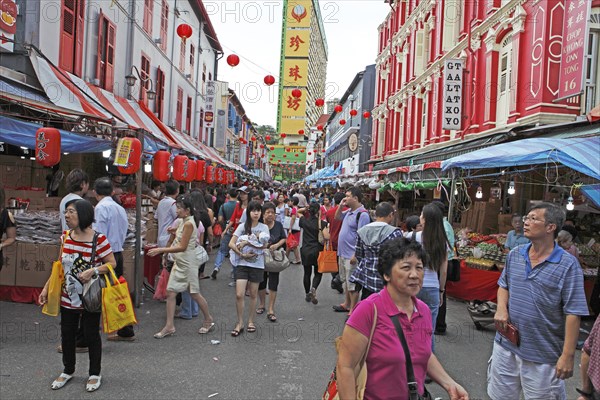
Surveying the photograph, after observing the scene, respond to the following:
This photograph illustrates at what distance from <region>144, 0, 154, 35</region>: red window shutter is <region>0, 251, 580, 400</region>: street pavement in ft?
44.1

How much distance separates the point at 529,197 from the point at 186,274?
31.6 feet

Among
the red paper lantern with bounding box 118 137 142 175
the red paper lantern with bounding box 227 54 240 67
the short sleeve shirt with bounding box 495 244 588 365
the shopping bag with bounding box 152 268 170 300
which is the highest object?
the red paper lantern with bounding box 227 54 240 67

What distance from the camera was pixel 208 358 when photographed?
16.7ft

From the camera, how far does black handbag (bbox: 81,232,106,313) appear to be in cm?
406

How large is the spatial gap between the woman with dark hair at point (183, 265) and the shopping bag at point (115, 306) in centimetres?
135

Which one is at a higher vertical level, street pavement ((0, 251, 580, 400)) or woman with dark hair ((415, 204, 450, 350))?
woman with dark hair ((415, 204, 450, 350))

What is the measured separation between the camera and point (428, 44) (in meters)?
20.1

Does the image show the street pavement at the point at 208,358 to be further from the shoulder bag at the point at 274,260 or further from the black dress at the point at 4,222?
the black dress at the point at 4,222

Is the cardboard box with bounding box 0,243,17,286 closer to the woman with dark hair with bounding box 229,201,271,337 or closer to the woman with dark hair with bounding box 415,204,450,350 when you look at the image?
the woman with dark hair with bounding box 229,201,271,337

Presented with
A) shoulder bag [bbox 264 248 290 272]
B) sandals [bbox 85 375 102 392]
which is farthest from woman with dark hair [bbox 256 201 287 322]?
sandals [bbox 85 375 102 392]

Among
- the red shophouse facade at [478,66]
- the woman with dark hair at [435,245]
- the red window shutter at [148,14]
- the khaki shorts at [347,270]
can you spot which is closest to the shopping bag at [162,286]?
the khaki shorts at [347,270]

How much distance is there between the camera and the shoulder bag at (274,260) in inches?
251

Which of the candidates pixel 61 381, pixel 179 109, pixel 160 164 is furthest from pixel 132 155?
pixel 179 109

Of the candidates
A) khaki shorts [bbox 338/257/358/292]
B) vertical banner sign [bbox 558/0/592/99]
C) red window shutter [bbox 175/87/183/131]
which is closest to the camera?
khaki shorts [bbox 338/257/358/292]
